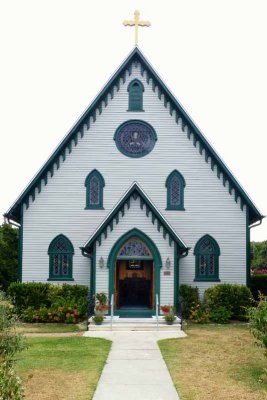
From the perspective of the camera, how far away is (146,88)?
24.0 metres

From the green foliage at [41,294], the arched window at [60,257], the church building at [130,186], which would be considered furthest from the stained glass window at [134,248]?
the arched window at [60,257]

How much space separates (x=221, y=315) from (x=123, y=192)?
734 centimetres

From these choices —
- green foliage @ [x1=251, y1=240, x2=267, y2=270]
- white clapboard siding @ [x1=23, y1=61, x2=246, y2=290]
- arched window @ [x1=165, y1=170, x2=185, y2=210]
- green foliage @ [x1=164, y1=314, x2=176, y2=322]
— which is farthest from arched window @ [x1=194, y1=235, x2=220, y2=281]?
green foliage @ [x1=251, y1=240, x2=267, y2=270]

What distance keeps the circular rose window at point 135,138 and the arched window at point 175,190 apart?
5.81 feet

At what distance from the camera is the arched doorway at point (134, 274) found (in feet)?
67.9

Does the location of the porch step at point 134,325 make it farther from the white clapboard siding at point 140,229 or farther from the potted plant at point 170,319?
the white clapboard siding at point 140,229

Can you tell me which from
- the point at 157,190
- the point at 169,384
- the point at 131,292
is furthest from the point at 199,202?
the point at 169,384

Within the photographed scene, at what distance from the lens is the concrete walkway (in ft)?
31.9

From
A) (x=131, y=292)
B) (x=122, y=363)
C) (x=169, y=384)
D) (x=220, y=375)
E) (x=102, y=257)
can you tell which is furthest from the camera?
(x=131, y=292)

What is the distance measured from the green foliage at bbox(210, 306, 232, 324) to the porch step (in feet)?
6.04

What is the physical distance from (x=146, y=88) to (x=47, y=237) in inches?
342

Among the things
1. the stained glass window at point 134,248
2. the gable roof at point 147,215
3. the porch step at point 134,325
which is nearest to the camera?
the porch step at point 134,325

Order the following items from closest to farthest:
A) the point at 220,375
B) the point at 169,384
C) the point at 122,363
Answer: the point at 169,384 < the point at 220,375 < the point at 122,363

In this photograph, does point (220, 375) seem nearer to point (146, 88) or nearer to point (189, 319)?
point (189, 319)
